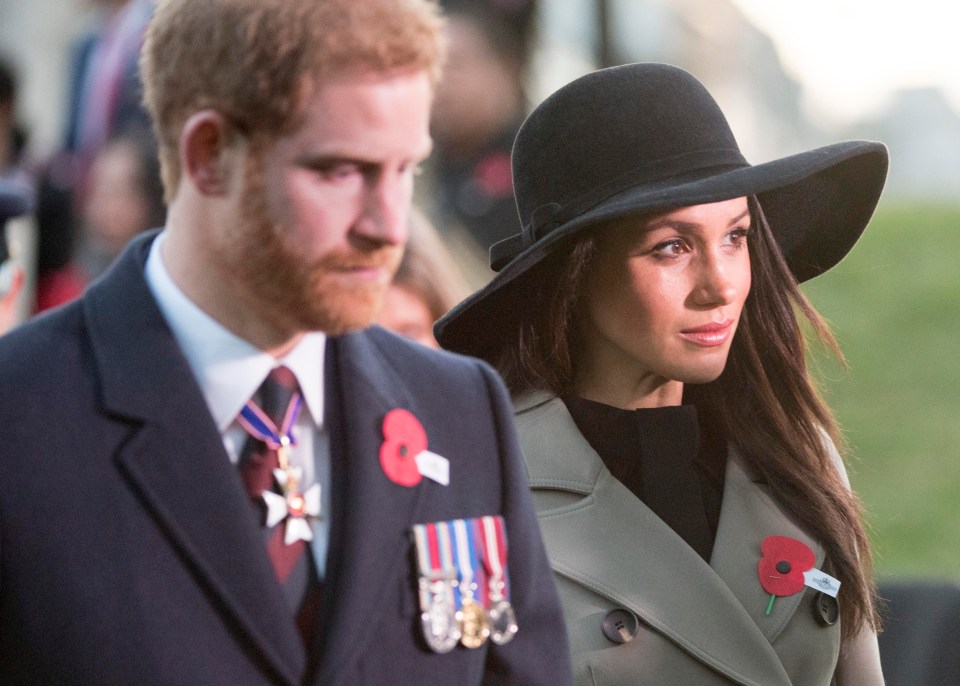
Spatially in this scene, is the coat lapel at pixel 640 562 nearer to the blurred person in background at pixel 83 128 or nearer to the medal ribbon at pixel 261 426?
the medal ribbon at pixel 261 426

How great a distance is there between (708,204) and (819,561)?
76 cm

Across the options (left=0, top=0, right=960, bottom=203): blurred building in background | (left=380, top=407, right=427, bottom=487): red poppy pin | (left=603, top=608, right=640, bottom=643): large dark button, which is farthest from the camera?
(left=0, top=0, right=960, bottom=203): blurred building in background

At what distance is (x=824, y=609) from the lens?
10.3 feet

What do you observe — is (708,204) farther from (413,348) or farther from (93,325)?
(93,325)

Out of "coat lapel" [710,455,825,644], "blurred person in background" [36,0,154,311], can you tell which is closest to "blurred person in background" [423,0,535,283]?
"blurred person in background" [36,0,154,311]

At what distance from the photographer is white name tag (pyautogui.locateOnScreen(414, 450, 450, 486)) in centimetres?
238

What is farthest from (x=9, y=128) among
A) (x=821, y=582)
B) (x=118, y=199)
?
(x=821, y=582)

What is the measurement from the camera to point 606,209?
292 cm

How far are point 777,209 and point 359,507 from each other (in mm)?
1398

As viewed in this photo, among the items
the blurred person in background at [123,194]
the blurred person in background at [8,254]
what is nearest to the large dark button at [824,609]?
the blurred person in background at [8,254]

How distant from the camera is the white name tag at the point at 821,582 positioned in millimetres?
3111

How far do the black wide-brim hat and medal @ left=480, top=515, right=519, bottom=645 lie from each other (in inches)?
28.4

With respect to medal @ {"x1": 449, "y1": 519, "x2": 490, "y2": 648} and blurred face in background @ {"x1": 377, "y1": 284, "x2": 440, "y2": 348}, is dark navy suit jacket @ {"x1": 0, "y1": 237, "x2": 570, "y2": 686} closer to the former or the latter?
medal @ {"x1": 449, "y1": 519, "x2": 490, "y2": 648}

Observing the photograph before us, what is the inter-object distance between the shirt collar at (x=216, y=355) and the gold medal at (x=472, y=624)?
1.41 ft
